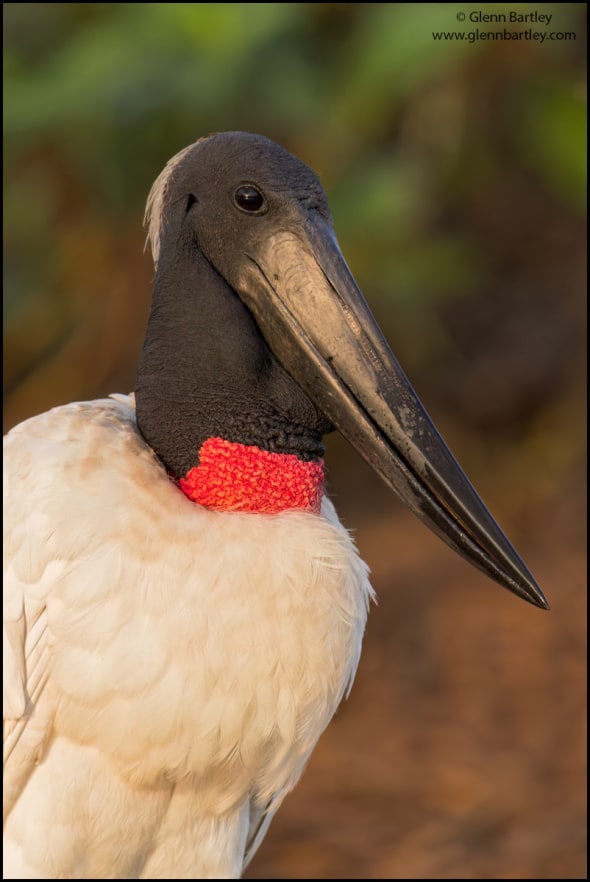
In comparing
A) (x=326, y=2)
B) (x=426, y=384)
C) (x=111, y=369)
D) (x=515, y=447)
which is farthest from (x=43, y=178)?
(x=515, y=447)

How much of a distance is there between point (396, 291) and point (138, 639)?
122 inches

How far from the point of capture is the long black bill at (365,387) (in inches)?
85.0

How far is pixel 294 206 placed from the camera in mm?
2168

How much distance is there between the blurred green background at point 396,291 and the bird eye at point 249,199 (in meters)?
2.40

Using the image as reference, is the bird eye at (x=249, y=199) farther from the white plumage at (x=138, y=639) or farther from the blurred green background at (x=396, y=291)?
the blurred green background at (x=396, y=291)

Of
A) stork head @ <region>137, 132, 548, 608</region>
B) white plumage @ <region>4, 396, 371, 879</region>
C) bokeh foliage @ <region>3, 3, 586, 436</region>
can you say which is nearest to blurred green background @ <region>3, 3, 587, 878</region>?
bokeh foliage @ <region>3, 3, 586, 436</region>

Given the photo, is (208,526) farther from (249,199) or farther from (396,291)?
(396,291)

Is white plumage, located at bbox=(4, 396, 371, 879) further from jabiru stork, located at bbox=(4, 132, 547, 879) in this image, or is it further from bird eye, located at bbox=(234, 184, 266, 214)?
bird eye, located at bbox=(234, 184, 266, 214)

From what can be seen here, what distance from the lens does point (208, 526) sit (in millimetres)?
2170

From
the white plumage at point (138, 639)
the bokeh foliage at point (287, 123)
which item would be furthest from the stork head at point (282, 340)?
the bokeh foliage at point (287, 123)

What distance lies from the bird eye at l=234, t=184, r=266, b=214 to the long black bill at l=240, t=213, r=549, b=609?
61mm

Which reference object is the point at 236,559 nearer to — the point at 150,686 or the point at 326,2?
the point at 150,686

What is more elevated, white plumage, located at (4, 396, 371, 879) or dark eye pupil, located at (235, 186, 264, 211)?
dark eye pupil, located at (235, 186, 264, 211)

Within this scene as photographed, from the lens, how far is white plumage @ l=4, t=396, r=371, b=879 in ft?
6.95
